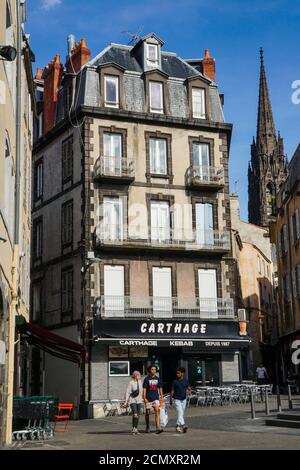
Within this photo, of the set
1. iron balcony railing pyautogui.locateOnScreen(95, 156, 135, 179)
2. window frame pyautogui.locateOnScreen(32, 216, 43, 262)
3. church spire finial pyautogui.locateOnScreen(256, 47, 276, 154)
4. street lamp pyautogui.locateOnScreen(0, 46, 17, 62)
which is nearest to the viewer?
street lamp pyautogui.locateOnScreen(0, 46, 17, 62)

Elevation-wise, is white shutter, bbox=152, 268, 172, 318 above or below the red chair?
above

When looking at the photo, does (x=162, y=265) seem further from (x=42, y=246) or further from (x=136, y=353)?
(x=42, y=246)

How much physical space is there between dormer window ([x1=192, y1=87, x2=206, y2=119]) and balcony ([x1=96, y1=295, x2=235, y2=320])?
29.7ft

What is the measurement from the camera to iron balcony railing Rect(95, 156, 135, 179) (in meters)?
31.6

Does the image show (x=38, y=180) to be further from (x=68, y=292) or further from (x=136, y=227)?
(x=136, y=227)

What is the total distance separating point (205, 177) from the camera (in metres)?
33.8

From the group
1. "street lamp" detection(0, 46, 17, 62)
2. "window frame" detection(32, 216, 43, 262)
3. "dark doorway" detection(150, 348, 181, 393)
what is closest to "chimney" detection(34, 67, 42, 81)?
"window frame" detection(32, 216, 43, 262)

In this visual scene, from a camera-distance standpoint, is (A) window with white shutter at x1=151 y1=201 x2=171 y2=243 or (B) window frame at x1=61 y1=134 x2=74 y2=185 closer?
(A) window with white shutter at x1=151 y1=201 x2=171 y2=243

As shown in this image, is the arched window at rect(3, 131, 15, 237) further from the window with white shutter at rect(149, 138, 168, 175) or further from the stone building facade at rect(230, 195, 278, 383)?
the stone building facade at rect(230, 195, 278, 383)

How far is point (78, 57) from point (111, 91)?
3.10 meters

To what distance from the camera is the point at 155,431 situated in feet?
59.7

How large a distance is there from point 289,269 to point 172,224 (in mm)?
10124

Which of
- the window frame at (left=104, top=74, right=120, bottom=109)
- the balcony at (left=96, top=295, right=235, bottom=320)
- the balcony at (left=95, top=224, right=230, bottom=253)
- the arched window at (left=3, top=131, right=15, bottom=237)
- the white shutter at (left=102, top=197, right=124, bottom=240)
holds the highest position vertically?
the window frame at (left=104, top=74, right=120, bottom=109)

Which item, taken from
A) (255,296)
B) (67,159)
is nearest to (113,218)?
(67,159)
